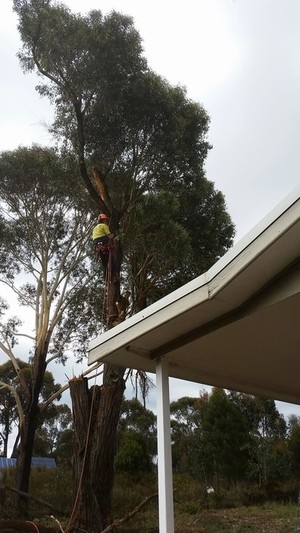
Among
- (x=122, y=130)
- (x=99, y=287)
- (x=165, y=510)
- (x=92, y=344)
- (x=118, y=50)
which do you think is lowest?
(x=165, y=510)

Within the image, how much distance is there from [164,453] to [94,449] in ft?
14.3

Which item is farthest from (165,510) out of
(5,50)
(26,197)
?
(26,197)

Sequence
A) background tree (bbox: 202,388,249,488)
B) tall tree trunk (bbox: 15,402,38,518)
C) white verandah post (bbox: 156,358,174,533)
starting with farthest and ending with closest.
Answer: background tree (bbox: 202,388,249,488) < tall tree trunk (bbox: 15,402,38,518) < white verandah post (bbox: 156,358,174,533)

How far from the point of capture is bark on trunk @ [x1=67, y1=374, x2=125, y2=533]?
6.32 meters

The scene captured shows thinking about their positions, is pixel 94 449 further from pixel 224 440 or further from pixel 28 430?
pixel 224 440

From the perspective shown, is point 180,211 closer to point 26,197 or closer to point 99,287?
point 99,287

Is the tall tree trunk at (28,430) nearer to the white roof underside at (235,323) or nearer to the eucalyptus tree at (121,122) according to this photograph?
the eucalyptus tree at (121,122)

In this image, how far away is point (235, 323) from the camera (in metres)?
3.25

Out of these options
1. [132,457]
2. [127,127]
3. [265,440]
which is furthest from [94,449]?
[265,440]

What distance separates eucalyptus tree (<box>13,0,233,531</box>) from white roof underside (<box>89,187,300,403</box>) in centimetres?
616

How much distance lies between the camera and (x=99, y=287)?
14812 millimetres

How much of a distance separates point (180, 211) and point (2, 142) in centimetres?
572

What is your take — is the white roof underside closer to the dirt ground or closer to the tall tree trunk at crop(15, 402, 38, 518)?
the dirt ground

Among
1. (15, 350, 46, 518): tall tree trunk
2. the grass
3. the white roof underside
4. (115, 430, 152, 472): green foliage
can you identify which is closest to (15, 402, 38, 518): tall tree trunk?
(15, 350, 46, 518): tall tree trunk
